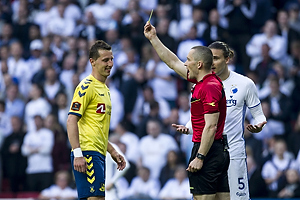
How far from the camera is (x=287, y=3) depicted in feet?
50.0

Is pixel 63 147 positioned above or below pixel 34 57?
below

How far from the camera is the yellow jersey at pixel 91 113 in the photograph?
6.72 m

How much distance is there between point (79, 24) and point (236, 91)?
33.1 feet

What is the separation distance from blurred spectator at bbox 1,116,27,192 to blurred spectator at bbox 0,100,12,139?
315 millimetres

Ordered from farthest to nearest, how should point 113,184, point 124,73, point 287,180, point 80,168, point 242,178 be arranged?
1. point 124,73
2. point 287,180
3. point 113,184
4. point 242,178
5. point 80,168

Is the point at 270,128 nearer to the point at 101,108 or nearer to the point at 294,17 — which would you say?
the point at 294,17

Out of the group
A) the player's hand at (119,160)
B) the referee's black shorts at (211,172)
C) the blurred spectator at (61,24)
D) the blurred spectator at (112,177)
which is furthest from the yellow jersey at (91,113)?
the blurred spectator at (61,24)

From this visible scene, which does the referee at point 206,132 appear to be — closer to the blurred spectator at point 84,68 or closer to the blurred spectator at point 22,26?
the blurred spectator at point 84,68

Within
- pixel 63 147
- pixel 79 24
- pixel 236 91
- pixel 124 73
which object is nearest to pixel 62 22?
pixel 79 24

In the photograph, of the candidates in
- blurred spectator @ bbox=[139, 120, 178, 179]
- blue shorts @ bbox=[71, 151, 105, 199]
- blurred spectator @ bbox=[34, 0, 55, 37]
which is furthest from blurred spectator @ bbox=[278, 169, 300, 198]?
blurred spectator @ bbox=[34, 0, 55, 37]

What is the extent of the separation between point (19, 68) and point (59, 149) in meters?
3.39

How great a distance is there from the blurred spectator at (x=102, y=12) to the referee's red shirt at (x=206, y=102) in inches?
393

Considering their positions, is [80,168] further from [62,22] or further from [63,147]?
[62,22]

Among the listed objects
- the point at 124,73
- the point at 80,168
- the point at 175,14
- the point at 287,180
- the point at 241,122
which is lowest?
the point at 287,180
